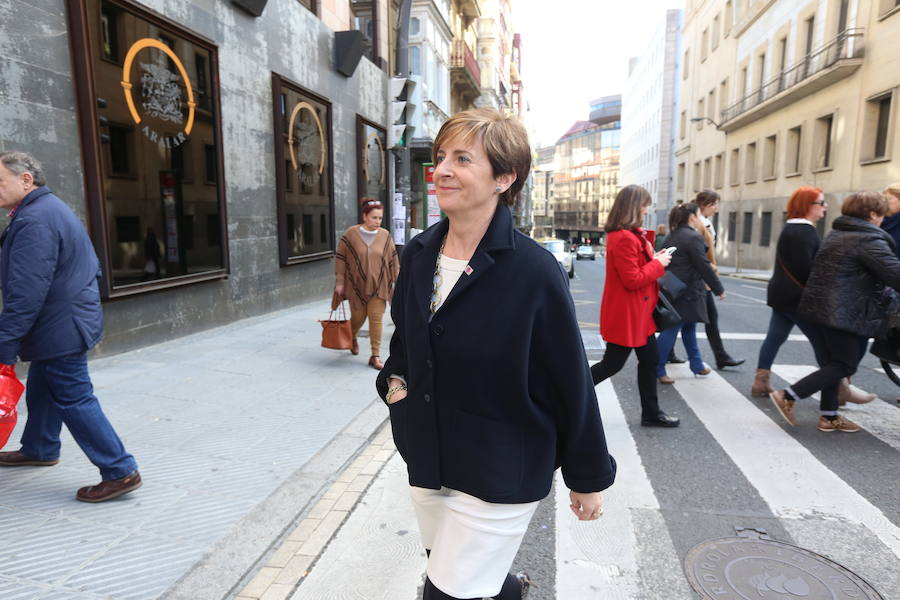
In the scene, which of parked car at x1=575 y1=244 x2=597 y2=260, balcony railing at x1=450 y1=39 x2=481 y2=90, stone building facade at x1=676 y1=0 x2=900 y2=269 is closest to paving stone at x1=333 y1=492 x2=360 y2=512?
stone building facade at x1=676 y1=0 x2=900 y2=269

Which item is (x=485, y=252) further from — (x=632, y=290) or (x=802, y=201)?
(x=802, y=201)

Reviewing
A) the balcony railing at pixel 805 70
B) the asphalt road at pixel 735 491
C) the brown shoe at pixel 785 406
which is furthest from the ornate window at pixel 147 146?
the balcony railing at pixel 805 70

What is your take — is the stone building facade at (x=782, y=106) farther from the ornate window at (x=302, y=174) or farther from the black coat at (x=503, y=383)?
the black coat at (x=503, y=383)

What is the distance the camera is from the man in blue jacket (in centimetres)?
287

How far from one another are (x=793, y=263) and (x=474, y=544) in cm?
450

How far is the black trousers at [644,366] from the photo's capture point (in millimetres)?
4578

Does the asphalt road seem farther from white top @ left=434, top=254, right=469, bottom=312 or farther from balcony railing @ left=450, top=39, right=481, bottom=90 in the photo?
balcony railing @ left=450, top=39, right=481, bottom=90

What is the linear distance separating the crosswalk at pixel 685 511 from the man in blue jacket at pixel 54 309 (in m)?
1.41

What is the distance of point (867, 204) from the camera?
425 cm

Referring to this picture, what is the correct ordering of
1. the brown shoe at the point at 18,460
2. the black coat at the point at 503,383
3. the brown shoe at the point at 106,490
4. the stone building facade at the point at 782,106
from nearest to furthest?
the black coat at the point at 503,383
the brown shoe at the point at 106,490
the brown shoe at the point at 18,460
the stone building facade at the point at 782,106

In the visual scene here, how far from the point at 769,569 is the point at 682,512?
0.61 metres

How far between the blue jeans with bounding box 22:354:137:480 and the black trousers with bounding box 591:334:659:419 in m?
3.40

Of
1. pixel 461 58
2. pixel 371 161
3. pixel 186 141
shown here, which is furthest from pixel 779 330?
pixel 461 58

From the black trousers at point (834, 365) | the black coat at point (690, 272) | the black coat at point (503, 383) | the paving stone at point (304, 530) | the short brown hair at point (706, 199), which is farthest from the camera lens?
the short brown hair at point (706, 199)
